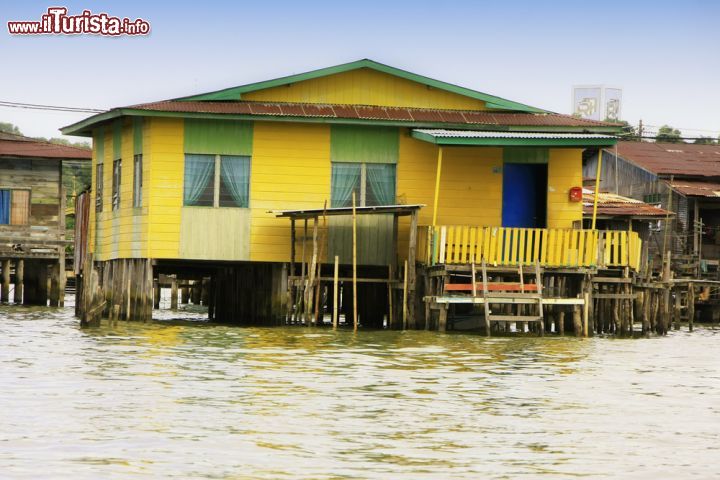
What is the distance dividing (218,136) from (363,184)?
11.6 ft

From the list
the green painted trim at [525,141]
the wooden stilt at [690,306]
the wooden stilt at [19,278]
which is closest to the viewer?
the green painted trim at [525,141]

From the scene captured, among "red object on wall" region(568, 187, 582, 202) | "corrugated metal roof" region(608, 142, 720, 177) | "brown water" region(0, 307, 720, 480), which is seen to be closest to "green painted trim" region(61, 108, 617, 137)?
"red object on wall" region(568, 187, 582, 202)

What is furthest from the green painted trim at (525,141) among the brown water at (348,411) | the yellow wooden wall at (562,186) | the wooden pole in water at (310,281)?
the brown water at (348,411)

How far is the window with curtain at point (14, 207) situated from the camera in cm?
4384

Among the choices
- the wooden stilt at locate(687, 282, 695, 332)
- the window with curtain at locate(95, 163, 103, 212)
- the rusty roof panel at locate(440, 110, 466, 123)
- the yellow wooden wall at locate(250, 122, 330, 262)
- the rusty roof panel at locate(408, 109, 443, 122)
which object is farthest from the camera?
the wooden stilt at locate(687, 282, 695, 332)

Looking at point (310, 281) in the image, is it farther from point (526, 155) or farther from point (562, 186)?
point (562, 186)

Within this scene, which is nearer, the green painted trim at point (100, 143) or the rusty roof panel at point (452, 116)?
the rusty roof panel at point (452, 116)

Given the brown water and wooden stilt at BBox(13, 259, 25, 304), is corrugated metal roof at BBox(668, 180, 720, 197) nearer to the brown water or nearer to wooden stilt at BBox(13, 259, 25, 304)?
wooden stilt at BBox(13, 259, 25, 304)

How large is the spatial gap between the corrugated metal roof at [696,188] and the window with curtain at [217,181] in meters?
23.3

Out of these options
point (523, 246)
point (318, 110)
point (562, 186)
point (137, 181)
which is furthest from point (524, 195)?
point (137, 181)

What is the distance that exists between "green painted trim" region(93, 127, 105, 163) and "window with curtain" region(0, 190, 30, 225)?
32.3ft

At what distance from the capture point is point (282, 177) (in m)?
30.7

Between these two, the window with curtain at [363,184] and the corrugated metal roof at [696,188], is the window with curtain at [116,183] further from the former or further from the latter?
the corrugated metal roof at [696,188]

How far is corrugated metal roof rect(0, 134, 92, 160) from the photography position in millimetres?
43469
